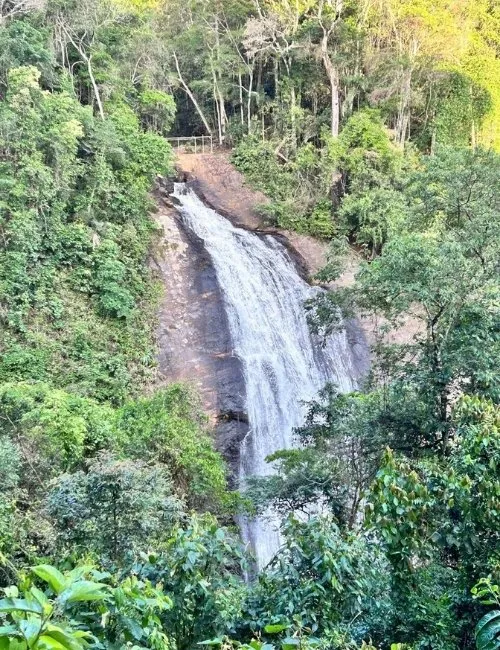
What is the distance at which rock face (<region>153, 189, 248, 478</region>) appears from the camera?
1542 centimetres

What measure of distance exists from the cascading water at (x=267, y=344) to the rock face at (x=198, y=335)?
0.32 meters

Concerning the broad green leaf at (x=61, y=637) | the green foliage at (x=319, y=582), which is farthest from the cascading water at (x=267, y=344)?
the broad green leaf at (x=61, y=637)

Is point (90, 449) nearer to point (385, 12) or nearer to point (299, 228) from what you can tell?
point (299, 228)

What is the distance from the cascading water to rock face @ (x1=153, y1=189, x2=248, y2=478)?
1.04 ft

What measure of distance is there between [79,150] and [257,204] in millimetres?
8421

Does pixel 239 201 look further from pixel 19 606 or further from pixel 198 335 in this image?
pixel 19 606

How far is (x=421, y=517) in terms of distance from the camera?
176 inches

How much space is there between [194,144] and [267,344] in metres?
15.7

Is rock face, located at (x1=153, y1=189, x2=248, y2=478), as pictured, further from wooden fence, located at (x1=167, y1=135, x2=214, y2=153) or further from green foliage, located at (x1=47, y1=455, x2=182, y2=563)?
wooden fence, located at (x1=167, y1=135, x2=214, y2=153)

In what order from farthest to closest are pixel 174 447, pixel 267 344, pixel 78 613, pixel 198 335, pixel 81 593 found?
pixel 198 335, pixel 267 344, pixel 174 447, pixel 78 613, pixel 81 593

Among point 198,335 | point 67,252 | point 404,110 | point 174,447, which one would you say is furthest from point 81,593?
point 404,110

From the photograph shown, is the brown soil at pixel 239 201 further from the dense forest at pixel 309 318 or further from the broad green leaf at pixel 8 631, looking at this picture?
the broad green leaf at pixel 8 631

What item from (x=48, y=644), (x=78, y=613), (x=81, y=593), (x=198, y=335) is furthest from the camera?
(x=198, y=335)

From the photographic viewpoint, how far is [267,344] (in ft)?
57.0
